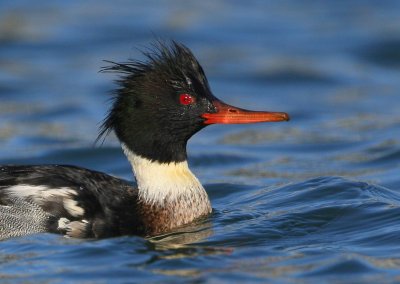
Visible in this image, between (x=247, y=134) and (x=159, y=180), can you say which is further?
(x=247, y=134)

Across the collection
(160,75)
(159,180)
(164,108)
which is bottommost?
(159,180)

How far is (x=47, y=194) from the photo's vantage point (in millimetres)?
9562

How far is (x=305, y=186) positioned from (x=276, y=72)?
7.28 meters

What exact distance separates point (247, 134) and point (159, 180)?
5.74m

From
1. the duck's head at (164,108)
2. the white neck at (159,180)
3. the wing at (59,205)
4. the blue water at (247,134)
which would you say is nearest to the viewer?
Answer: the blue water at (247,134)

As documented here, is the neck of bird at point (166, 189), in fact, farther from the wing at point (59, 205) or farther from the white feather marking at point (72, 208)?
the white feather marking at point (72, 208)

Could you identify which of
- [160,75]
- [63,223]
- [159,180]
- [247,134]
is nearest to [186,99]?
[160,75]

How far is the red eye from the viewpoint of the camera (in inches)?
403

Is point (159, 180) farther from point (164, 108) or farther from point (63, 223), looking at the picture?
point (63, 223)

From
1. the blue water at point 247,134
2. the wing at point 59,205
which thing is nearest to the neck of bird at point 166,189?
the blue water at point 247,134

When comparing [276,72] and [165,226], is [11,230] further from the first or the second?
[276,72]

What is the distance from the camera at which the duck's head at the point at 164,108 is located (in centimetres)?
1009

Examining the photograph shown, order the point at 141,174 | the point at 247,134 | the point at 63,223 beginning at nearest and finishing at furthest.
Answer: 1. the point at 63,223
2. the point at 141,174
3. the point at 247,134

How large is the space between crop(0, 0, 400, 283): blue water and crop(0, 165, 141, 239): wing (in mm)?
142
